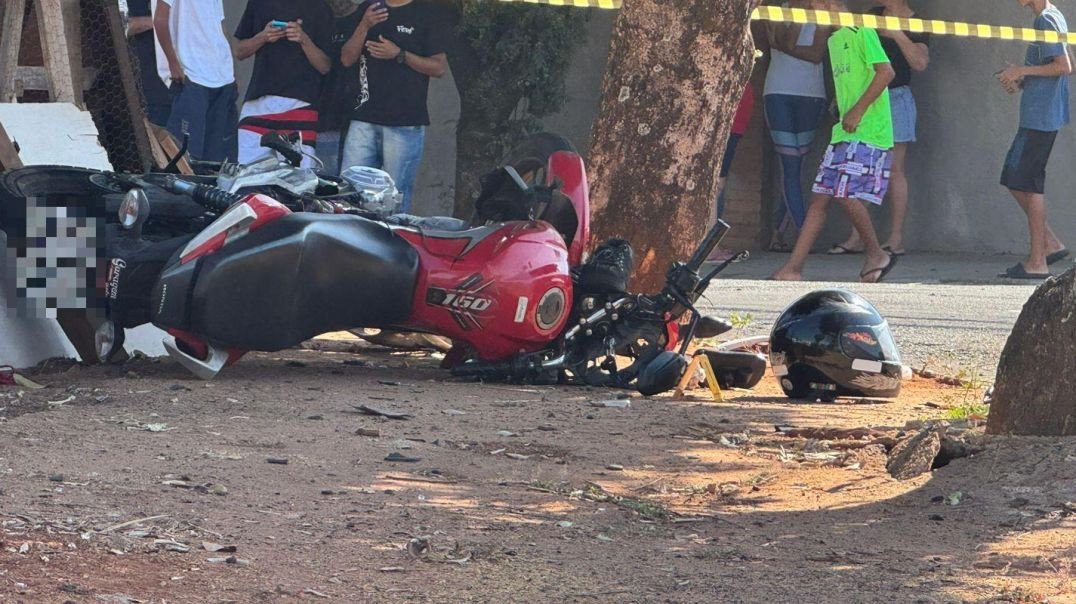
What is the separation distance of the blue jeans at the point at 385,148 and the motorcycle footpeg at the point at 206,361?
3541mm

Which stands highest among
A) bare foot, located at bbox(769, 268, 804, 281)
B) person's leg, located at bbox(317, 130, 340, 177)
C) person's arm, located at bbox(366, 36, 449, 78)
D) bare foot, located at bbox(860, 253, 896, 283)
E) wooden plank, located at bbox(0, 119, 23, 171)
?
person's arm, located at bbox(366, 36, 449, 78)

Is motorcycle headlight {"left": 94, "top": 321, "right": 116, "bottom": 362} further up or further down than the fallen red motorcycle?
further down

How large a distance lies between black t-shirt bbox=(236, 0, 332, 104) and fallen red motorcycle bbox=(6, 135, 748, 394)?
2758 mm

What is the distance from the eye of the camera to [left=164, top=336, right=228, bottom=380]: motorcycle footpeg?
7113 mm

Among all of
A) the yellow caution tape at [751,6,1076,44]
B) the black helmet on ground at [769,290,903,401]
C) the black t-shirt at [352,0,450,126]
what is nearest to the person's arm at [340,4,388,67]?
the black t-shirt at [352,0,450,126]

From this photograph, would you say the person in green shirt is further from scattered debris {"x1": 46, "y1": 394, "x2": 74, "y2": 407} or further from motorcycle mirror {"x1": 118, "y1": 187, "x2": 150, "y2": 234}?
scattered debris {"x1": 46, "y1": 394, "x2": 74, "y2": 407}

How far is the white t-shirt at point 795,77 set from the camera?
1402 cm

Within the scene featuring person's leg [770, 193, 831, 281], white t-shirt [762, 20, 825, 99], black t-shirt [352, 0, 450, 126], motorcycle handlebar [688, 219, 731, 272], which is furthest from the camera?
white t-shirt [762, 20, 825, 99]

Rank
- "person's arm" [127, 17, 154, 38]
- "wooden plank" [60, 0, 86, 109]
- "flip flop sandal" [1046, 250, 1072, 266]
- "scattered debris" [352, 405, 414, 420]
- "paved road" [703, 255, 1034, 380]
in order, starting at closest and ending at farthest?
"scattered debris" [352, 405, 414, 420], "paved road" [703, 255, 1034, 380], "wooden plank" [60, 0, 86, 109], "person's arm" [127, 17, 154, 38], "flip flop sandal" [1046, 250, 1072, 266]

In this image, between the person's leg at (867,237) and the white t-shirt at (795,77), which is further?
the white t-shirt at (795,77)

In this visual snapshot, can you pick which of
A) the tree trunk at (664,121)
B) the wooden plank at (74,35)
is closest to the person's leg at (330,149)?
the wooden plank at (74,35)

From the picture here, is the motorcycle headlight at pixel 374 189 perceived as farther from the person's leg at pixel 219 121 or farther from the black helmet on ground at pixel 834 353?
the person's leg at pixel 219 121

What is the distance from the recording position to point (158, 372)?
7.51 metres

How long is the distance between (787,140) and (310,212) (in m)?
7.45
